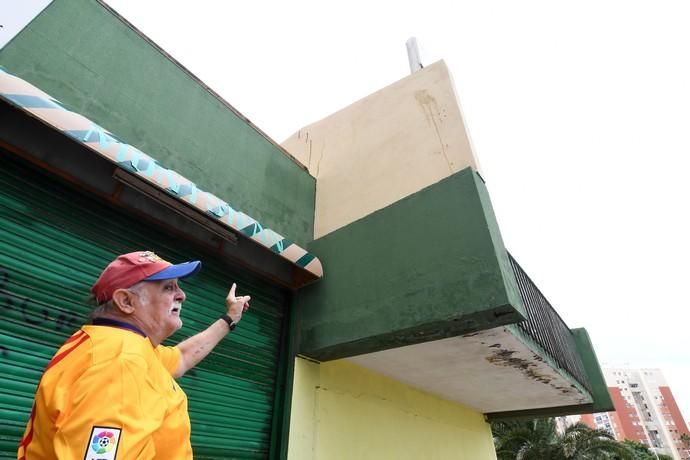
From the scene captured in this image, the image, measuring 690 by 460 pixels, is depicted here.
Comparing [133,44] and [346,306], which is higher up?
[133,44]

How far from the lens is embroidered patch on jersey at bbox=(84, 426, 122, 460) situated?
1.02 m

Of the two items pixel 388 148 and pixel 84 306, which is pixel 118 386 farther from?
pixel 388 148

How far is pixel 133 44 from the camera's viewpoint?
14.0 ft

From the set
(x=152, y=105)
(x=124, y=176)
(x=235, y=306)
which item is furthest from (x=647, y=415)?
(x=124, y=176)

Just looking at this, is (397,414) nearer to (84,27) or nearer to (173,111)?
(173,111)

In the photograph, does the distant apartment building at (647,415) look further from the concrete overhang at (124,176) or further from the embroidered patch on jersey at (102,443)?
the embroidered patch on jersey at (102,443)

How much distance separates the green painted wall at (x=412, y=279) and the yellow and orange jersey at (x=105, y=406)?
2784 millimetres

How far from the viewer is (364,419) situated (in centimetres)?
504

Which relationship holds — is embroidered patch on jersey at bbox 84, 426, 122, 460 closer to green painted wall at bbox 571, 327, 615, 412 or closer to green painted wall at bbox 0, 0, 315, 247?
green painted wall at bbox 0, 0, 315, 247

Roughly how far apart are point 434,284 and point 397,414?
9.47ft

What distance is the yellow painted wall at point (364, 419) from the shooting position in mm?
4284

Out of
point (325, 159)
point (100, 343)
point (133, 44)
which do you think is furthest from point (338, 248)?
point (100, 343)

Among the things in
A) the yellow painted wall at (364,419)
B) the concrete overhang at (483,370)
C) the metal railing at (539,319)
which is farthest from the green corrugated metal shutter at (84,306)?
the metal railing at (539,319)

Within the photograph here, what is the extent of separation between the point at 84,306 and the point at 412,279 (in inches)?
121
